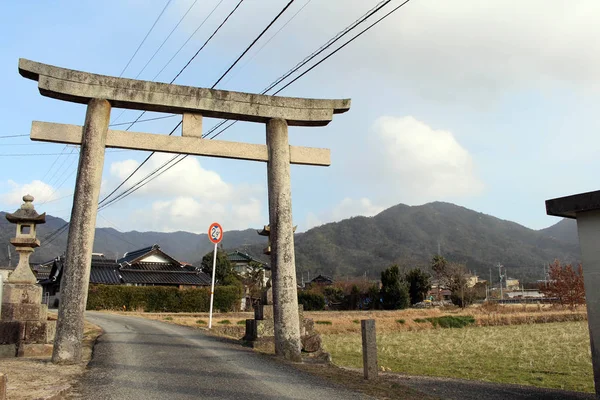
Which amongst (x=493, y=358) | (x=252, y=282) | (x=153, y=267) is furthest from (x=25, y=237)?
(x=252, y=282)

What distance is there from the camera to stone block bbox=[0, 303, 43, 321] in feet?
30.5

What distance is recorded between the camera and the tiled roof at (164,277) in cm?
3966

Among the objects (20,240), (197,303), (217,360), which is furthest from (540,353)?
(197,303)

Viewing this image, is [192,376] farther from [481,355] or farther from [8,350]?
[481,355]

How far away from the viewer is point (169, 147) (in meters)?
9.26

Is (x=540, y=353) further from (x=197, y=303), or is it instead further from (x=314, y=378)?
(x=197, y=303)

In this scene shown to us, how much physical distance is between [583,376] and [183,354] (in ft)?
30.4

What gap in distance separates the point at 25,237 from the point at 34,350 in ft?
7.81

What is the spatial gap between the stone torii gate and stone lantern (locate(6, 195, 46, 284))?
214 cm

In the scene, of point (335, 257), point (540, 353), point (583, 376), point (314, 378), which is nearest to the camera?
point (314, 378)

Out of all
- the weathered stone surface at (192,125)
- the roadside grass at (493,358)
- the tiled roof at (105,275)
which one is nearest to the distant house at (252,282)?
the tiled roof at (105,275)

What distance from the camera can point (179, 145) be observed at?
9.33 meters

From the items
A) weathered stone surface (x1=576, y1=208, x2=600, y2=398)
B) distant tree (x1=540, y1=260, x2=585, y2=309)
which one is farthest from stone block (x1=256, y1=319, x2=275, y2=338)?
distant tree (x1=540, y1=260, x2=585, y2=309)

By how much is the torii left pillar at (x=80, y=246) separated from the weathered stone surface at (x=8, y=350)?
5.20 ft
